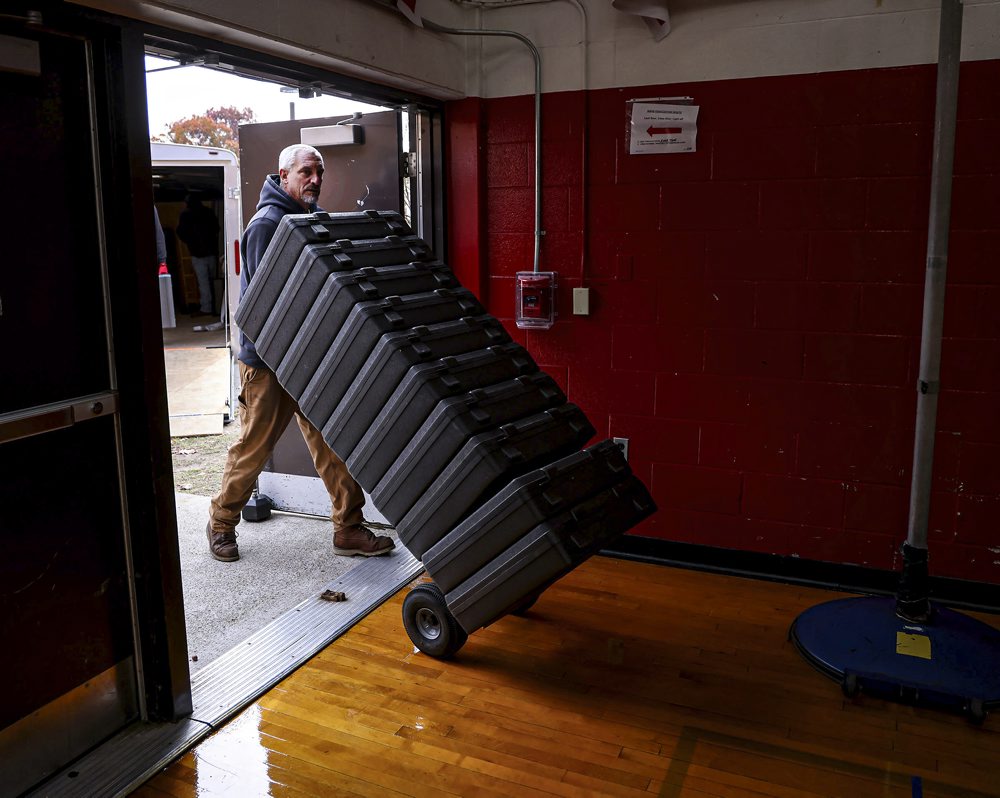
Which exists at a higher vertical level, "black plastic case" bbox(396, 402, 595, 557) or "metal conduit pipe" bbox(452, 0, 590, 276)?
"metal conduit pipe" bbox(452, 0, 590, 276)

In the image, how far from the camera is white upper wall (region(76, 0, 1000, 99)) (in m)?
3.11

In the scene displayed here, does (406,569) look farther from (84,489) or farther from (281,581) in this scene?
(84,489)

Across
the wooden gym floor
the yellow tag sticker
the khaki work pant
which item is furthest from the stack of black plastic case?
the yellow tag sticker

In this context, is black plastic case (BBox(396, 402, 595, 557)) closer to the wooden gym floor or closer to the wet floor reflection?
the wooden gym floor

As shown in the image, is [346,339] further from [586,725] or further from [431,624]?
[586,725]

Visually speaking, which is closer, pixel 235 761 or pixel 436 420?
pixel 235 761

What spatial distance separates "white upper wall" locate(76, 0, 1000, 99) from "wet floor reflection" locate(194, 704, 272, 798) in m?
2.20

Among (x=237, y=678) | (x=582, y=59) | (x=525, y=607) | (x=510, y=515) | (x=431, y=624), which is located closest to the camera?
(x=510, y=515)

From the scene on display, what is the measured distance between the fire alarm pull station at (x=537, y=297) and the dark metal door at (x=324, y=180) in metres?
0.76

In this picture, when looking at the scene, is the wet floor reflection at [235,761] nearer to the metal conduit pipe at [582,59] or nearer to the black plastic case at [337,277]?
the black plastic case at [337,277]

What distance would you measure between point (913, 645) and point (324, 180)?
134 inches

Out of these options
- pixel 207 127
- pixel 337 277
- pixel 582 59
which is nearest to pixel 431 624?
pixel 337 277

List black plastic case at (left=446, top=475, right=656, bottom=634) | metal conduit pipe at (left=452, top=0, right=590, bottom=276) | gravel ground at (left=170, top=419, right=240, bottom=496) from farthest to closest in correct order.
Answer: gravel ground at (left=170, top=419, right=240, bottom=496) → metal conduit pipe at (left=452, top=0, right=590, bottom=276) → black plastic case at (left=446, top=475, right=656, bottom=634)

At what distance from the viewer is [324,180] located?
451cm
